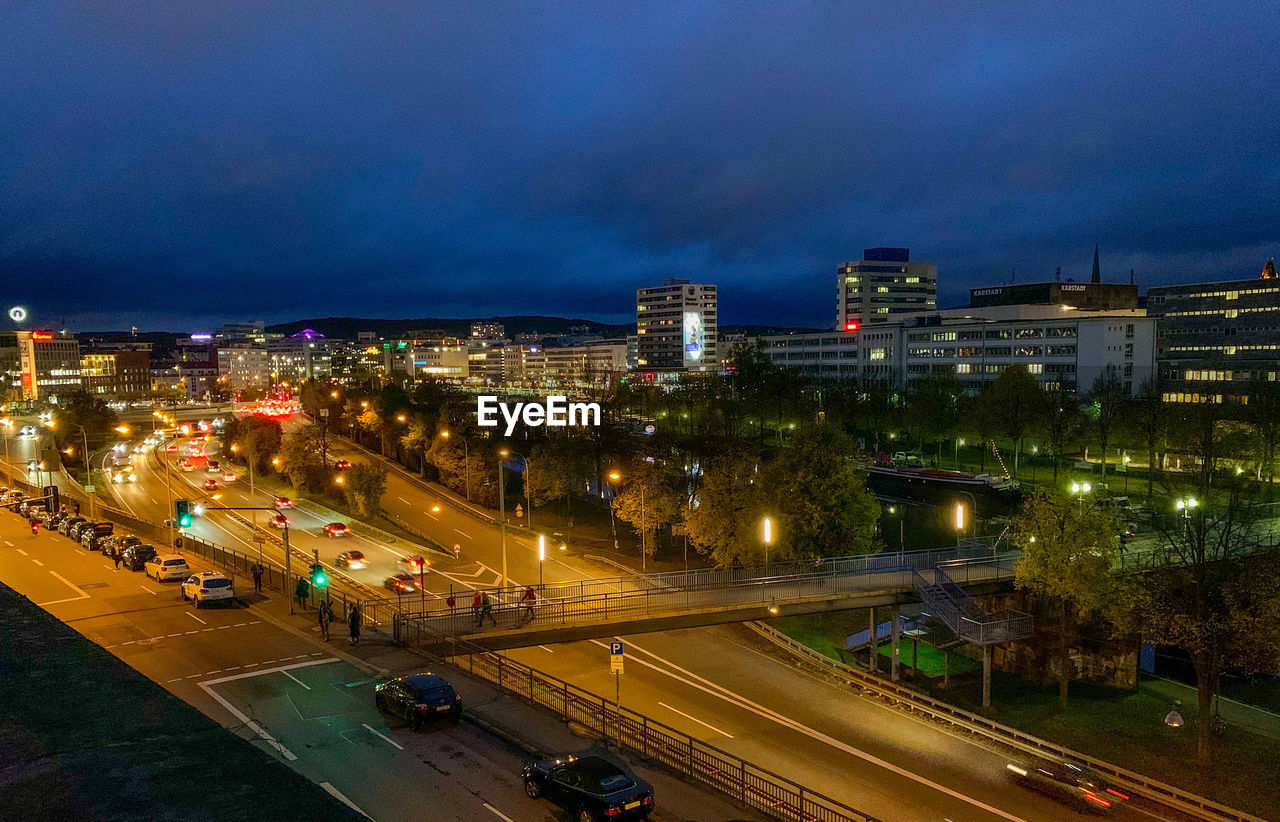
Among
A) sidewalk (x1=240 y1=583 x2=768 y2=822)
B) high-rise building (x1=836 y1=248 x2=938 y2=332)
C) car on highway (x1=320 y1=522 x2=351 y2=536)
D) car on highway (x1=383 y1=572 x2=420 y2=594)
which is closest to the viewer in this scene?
sidewalk (x1=240 y1=583 x2=768 y2=822)

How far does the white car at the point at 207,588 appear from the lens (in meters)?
32.0

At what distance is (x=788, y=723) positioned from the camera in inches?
1038

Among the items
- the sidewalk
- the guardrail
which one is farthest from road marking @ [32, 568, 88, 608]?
the guardrail

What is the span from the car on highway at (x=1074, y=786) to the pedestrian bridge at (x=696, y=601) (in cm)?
788

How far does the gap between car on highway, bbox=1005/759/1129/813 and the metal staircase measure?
7064mm

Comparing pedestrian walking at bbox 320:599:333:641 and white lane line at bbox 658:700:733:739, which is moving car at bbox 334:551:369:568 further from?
white lane line at bbox 658:700:733:739

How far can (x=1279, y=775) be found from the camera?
25.3 metres

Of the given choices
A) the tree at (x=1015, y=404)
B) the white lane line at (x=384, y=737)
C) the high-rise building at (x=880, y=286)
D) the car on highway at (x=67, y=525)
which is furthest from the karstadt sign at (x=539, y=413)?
the high-rise building at (x=880, y=286)

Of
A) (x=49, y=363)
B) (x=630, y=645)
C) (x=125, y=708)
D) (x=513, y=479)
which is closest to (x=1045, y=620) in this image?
(x=630, y=645)

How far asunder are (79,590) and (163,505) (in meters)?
37.8

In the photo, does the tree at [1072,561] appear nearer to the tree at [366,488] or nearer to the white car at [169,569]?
the white car at [169,569]

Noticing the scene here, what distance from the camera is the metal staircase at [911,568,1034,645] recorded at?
29.9m

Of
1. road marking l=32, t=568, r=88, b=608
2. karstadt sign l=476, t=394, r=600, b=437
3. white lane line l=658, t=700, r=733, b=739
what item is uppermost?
karstadt sign l=476, t=394, r=600, b=437

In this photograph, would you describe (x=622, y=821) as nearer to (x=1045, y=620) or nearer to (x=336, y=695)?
(x=336, y=695)
